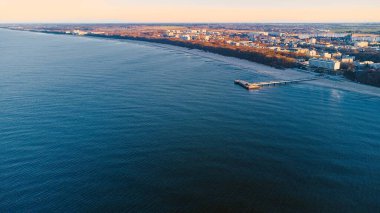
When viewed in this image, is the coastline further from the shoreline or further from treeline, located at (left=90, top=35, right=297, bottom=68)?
treeline, located at (left=90, top=35, right=297, bottom=68)

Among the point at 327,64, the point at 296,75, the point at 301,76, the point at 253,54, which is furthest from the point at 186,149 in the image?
the point at 253,54

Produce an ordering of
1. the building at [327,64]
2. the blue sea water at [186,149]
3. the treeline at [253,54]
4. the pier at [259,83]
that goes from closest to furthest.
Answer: the blue sea water at [186,149] → the pier at [259,83] → the building at [327,64] → the treeline at [253,54]

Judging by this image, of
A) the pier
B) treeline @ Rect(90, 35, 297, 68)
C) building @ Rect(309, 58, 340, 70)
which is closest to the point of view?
the pier

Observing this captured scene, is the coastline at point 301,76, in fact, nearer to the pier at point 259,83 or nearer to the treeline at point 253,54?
the treeline at point 253,54

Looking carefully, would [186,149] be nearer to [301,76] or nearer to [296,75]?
[301,76]

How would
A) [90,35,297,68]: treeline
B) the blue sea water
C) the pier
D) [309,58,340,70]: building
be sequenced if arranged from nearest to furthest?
the blue sea water → the pier → [309,58,340,70]: building → [90,35,297,68]: treeline

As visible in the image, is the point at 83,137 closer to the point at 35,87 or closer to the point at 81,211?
the point at 81,211

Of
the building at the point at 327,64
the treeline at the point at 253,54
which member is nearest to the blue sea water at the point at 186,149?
the building at the point at 327,64

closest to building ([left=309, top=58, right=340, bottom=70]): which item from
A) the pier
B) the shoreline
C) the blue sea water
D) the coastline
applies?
the shoreline
